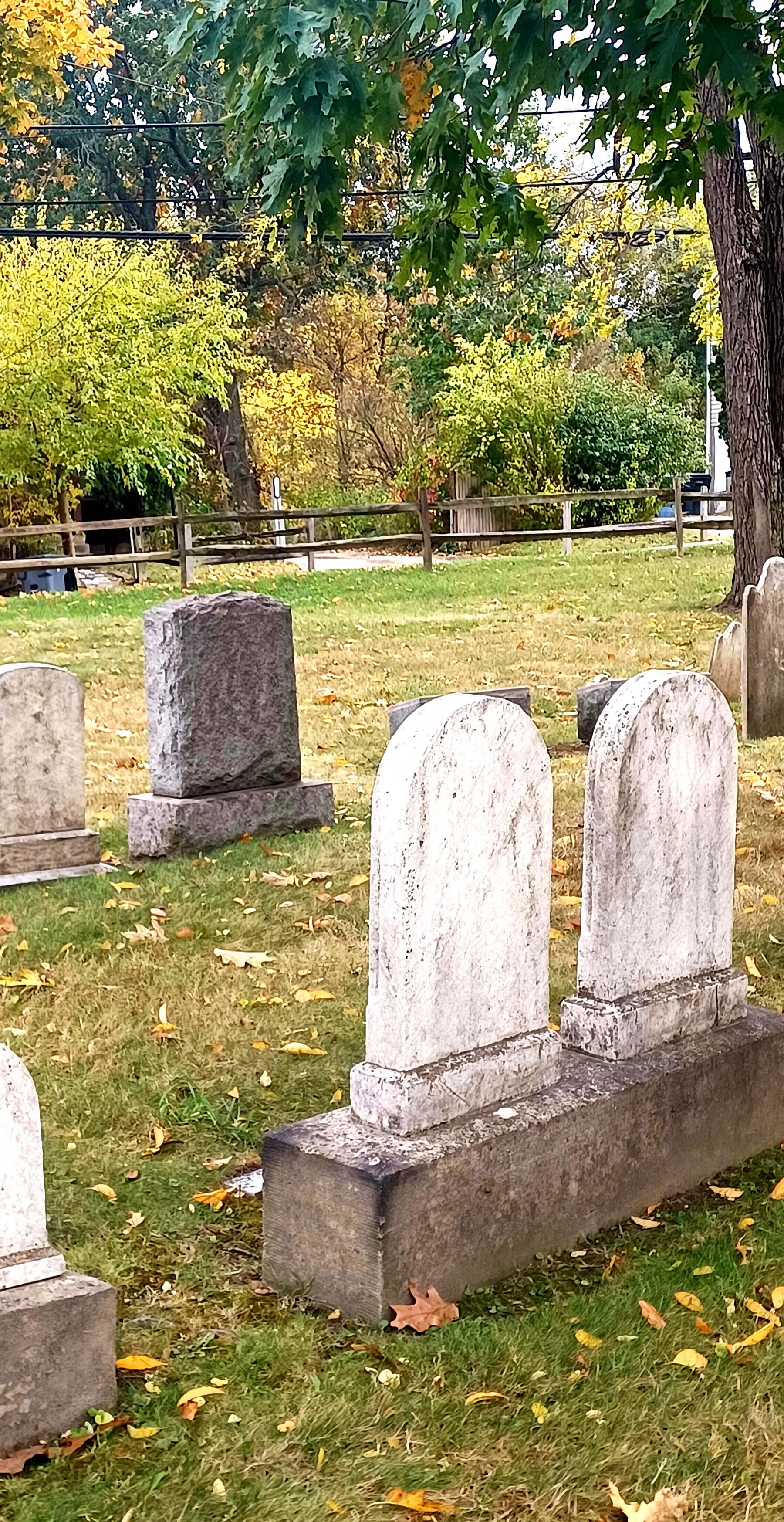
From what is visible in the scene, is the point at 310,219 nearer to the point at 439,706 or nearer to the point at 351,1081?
the point at 439,706

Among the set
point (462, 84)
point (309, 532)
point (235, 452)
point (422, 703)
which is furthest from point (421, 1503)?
point (235, 452)

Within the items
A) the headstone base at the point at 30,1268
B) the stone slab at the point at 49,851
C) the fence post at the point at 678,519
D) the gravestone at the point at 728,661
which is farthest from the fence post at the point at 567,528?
the headstone base at the point at 30,1268

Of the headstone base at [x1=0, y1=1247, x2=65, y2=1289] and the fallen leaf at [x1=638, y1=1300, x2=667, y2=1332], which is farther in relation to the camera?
the fallen leaf at [x1=638, y1=1300, x2=667, y2=1332]

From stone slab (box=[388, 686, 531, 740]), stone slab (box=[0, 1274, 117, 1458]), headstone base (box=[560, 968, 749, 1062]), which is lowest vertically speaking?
stone slab (box=[0, 1274, 117, 1458])

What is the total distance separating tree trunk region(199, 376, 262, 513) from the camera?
35.5 meters

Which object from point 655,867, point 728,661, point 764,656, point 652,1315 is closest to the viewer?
point 652,1315

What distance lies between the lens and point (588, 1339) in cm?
358

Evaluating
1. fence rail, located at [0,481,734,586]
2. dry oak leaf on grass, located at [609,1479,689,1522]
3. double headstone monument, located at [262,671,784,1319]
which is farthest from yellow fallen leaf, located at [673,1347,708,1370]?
fence rail, located at [0,481,734,586]

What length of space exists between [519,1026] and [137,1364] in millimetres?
1262

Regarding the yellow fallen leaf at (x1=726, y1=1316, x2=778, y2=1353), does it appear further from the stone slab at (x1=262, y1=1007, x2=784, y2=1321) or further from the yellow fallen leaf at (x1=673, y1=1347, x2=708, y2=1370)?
the stone slab at (x1=262, y1=1007, x2=784, y2=1321)

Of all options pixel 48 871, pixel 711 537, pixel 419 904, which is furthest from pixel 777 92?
pixel 711 537

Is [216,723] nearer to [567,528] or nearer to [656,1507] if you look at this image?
[656,1507]

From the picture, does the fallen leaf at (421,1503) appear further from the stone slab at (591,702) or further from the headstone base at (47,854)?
the stone slab at (591,702)

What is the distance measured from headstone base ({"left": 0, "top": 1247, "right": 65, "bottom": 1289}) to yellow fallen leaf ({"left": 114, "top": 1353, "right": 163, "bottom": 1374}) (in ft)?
1.08
